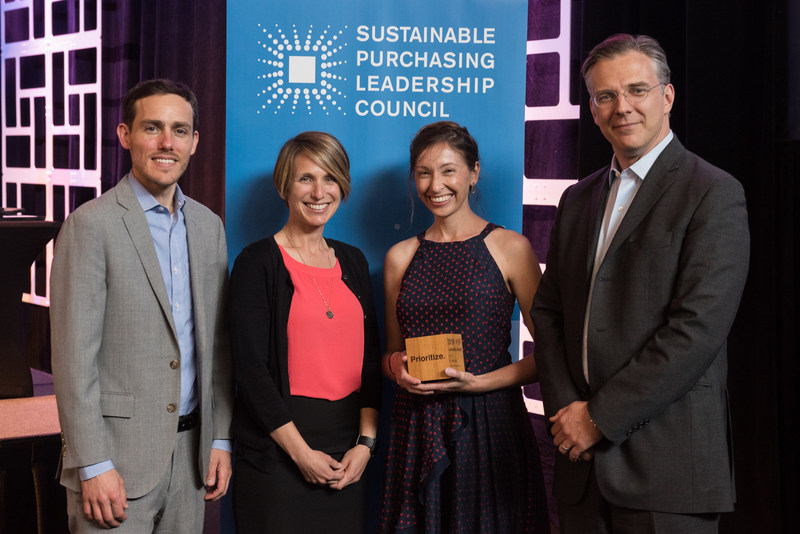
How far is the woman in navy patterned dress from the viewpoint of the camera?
82.3 inches

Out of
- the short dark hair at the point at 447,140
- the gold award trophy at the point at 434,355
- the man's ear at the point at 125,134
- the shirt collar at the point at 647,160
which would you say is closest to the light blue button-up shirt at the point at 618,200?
the shirt collar at the point at 647,160

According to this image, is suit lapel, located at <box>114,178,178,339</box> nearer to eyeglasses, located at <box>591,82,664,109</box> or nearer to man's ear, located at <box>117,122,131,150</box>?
man's ear, located at <box>117,122,131,150</box>

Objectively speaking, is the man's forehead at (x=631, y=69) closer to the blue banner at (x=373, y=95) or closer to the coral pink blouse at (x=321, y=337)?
the blue banner at (x=373, y=95)

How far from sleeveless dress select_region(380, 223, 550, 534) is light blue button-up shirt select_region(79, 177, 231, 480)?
617 millimetres

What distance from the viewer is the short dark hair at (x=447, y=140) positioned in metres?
2.23

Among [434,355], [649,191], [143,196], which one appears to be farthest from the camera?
[434,355]

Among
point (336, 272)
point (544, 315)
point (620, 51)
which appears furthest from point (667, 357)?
point (336, 272)

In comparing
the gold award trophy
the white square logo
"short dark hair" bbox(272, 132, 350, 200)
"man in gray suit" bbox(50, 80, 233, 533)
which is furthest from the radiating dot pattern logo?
the gold award trophy

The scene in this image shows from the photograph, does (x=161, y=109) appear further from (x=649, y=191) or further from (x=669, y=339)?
(x=669, y=339)

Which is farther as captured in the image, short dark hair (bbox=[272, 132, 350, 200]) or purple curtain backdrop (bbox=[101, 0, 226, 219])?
purple curtain backdrop (bbox=[101, 0, 226, 219])

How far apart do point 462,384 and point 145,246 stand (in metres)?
0.90

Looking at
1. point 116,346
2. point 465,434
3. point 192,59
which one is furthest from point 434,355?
point 192,59

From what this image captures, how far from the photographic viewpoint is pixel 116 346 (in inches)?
70.7

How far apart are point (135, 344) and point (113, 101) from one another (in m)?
3.57
